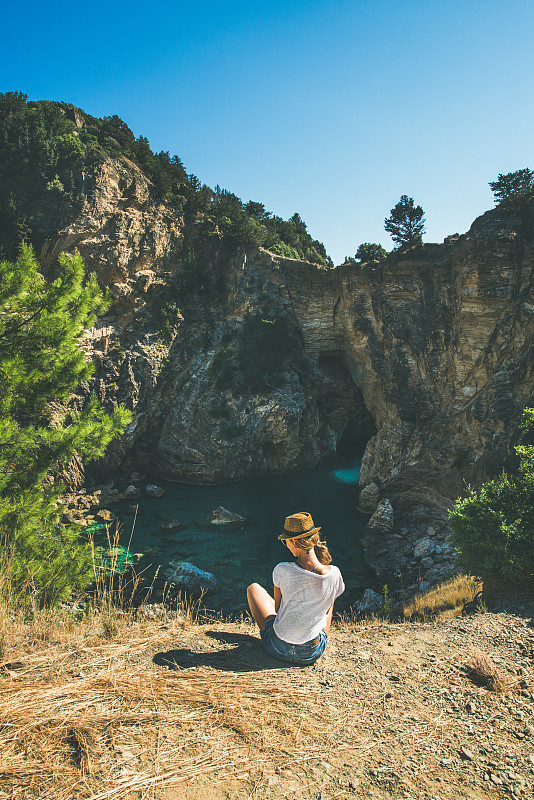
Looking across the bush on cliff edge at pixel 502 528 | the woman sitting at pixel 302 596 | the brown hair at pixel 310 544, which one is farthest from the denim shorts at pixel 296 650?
the bush on cliff edge at pixel 502 528

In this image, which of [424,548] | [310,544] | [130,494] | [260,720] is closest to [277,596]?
[310,544]

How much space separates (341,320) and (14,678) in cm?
3385

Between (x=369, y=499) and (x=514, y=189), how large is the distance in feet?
67.8

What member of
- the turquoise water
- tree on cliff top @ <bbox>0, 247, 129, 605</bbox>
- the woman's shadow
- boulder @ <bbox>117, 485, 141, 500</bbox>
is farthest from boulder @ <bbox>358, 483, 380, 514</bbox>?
the woman's shadow

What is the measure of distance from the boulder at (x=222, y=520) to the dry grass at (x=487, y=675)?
19.5m

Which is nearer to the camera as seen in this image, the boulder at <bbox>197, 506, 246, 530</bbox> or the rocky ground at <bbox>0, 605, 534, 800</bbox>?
the rocky ground at <bbox>0, 605, 534, 800</bbox>

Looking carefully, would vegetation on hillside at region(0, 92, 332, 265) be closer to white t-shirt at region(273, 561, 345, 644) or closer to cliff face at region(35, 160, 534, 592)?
cliff face at region(35, 160, 534, 592)

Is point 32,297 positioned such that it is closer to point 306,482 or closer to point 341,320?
point 306,482

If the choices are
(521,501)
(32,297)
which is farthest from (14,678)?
(521,501)

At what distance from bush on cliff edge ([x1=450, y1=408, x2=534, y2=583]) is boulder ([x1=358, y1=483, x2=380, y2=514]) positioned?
15.5m

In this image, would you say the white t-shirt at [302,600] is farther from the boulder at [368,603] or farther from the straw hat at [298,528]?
the boulder at [368,603]

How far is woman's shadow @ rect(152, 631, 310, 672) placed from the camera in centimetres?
422

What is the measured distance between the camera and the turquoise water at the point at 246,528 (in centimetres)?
1811

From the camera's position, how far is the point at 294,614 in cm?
446
